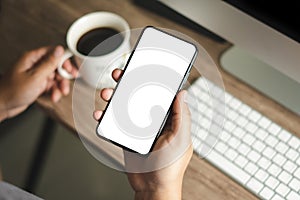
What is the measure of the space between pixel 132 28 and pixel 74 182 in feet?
1.80

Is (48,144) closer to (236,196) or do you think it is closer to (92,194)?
(92,194)

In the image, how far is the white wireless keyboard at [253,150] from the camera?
0.81 meters

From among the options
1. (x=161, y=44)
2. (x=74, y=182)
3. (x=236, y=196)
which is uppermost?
(x=161, y=44)

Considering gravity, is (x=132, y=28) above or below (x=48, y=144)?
above

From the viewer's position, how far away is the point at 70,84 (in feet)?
2.98

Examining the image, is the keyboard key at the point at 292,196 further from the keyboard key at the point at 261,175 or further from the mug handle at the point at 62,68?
the mug handle at the point at 62,68

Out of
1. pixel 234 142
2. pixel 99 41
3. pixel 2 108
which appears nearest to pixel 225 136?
pixel 234 142

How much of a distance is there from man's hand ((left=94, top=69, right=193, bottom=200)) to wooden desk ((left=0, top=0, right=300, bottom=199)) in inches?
1.4

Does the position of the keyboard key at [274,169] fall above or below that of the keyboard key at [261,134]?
below

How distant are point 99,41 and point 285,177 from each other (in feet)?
1.14

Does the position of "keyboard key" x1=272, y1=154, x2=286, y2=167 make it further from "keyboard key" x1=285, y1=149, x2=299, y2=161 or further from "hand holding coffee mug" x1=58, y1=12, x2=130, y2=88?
"hand holding coffee mug" x1=58, y1=12, x2=130, y2=88

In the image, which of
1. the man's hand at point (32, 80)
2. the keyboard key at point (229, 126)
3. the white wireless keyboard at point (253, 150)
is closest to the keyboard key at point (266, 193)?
the white wireless keyboard at point (253, 150)

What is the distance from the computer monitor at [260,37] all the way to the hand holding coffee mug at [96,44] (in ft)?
0.30

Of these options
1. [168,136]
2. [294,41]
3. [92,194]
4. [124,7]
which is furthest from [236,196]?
[92,194]
